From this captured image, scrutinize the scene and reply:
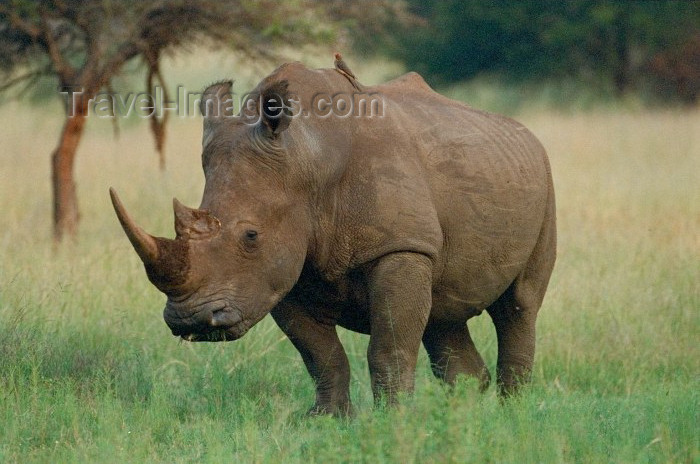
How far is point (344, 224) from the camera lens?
5.86m

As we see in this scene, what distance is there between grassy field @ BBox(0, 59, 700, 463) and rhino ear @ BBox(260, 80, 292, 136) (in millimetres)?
1237

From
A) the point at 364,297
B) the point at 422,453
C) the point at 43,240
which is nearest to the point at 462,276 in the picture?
the point at 364,297

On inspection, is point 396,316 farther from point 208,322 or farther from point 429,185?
point 208,322

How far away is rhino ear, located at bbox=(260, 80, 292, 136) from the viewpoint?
5.59 meters

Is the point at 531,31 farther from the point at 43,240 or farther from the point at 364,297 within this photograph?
the point at 364,297

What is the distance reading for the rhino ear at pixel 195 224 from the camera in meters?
5.28

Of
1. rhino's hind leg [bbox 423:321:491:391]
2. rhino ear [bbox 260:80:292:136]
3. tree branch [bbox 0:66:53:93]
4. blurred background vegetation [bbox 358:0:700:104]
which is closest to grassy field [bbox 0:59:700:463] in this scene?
rhino's hind leg [bbox 423:321:491:391]

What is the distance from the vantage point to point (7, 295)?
7.56m

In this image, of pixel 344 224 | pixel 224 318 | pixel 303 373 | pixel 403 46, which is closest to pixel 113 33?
pixel 303 373

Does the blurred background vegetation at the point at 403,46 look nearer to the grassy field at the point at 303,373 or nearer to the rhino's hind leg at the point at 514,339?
the grassy field at the point at 303,373

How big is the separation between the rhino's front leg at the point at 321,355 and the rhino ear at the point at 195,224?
98 centimetres

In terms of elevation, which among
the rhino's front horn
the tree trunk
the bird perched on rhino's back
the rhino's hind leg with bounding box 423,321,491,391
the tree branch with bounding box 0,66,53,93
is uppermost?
the bird perched on rhino's back

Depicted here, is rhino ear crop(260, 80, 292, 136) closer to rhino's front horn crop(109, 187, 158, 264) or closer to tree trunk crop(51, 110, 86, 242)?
rhino's front horn crop(109, 187, 158, 264)

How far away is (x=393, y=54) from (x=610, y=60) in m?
6.41
